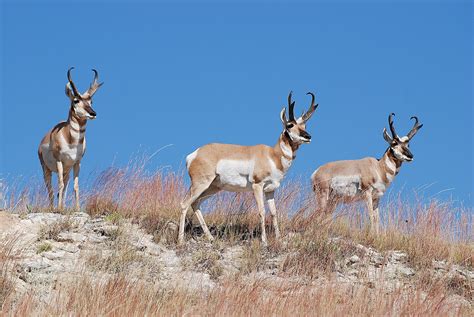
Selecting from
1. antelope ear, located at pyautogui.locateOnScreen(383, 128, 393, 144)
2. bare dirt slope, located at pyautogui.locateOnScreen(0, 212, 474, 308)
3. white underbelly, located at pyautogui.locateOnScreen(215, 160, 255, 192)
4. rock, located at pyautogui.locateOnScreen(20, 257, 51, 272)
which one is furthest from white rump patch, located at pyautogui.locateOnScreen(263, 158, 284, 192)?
antelope ear, located at pyautogui.locateOnScreen(383, 128, 393, 144)

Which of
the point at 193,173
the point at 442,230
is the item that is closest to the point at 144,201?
the point at 193,173

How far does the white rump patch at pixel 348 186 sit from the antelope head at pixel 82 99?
15.9 feet

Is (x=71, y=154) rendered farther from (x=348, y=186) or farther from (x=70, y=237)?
(x=348, y=186)

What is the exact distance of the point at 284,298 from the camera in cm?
934

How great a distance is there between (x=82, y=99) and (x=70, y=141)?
32.8 inches

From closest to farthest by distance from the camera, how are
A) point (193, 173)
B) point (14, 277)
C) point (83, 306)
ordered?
point (83, 306) → point (14, 277) → point (193, 173)

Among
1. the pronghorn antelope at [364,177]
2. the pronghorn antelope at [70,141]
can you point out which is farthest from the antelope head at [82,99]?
the pronghorn antelope at [364,177]

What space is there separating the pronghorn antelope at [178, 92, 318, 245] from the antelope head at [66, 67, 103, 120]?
2607 mm

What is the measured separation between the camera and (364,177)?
52.7 ft

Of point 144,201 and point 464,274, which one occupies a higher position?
point 144,201

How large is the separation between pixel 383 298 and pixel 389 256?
178 inches

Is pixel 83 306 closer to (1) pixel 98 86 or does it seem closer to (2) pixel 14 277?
(2) pixel 14 277

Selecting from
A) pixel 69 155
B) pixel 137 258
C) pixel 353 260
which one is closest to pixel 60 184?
pixel 69 155

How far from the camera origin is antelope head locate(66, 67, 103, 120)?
1502 centimetres
